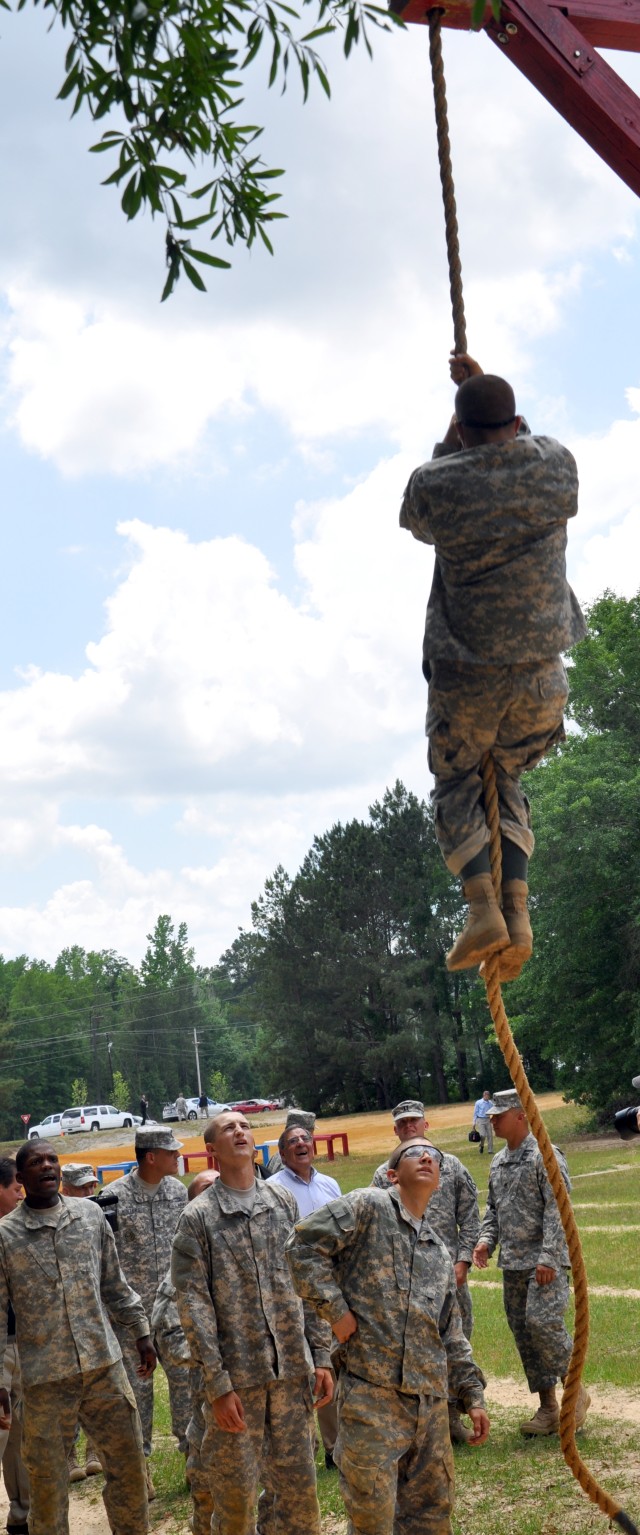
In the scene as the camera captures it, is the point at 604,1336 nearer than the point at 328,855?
Yes

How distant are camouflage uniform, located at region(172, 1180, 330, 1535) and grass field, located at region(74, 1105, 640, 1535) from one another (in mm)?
1799

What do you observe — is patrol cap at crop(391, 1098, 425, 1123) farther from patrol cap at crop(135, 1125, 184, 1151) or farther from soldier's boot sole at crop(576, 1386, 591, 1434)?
soldier's boot sole at crop(576, 1386, 591, 1434)

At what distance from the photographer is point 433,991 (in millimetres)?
56500

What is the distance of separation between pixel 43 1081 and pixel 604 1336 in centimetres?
7960

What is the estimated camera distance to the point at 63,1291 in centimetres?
615

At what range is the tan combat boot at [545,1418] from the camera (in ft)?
28.0

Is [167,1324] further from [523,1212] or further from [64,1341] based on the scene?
[523,1212]

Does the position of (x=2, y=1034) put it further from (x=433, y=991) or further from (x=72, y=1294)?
(x=72, y=1294)

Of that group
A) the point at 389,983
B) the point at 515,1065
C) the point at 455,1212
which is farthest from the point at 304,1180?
the point at 389,983

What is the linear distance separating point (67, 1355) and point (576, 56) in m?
5.55

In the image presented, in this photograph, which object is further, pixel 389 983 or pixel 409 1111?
pixel 389 983

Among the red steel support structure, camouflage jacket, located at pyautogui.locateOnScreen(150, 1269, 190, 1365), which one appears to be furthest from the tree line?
the red steel support structure

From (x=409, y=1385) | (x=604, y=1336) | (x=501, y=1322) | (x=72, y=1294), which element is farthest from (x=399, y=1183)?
(x=501, y=1322)

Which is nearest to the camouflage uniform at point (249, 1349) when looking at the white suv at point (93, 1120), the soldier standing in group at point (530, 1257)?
the soldier standing in group at point (530, 1257)
